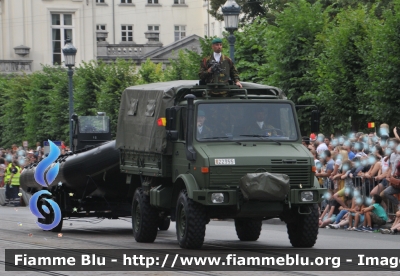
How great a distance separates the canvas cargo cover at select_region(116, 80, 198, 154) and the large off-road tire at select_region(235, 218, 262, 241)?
2.28 m

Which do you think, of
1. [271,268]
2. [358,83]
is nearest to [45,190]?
[271,268]

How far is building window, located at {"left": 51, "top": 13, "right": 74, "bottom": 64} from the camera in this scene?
74.9 metres

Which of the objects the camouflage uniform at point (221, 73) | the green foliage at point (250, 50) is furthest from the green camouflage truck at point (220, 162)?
the green foliage at point (250, 50)

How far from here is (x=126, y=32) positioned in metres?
97.6

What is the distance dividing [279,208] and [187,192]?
1.45 meters

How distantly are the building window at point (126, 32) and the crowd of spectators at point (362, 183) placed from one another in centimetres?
7399

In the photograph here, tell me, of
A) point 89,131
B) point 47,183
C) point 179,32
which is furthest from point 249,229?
point 179,32

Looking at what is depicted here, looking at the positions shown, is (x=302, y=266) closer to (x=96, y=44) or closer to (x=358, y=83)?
(x=358, y=83)

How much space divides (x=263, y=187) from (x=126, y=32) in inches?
3244

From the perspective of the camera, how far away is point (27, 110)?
57.4m

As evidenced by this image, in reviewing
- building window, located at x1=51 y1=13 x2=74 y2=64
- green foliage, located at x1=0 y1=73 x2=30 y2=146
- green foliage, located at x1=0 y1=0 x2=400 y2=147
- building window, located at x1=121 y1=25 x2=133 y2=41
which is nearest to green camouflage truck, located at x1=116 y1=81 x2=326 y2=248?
green foliage, located at x1=0 y1=0 x2=400 y2=147

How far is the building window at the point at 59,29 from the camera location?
74875 millimetres

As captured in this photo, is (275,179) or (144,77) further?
(144,77)

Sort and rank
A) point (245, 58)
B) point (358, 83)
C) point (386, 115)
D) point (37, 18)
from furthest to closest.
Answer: point (37, 18) < point (245, 58) < point (358, 83) < point (386, 115)
